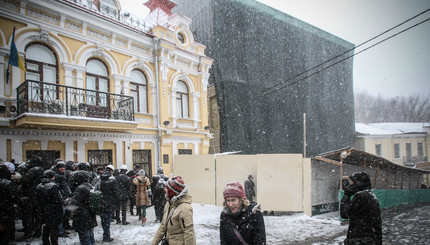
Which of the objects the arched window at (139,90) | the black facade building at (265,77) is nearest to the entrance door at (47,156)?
the arched window at (139,90)

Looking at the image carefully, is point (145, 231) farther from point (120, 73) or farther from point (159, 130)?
point (120, 73)

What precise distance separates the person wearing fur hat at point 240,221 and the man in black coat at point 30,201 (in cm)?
561

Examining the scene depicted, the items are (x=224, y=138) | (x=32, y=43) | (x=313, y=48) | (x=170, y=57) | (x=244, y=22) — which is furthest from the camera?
(x=313, y=48)

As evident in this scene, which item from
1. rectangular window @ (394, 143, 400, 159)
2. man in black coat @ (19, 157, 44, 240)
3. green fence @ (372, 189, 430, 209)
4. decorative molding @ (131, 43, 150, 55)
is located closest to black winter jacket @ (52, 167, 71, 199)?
man in black coat @ (19, 157, 44, 240)

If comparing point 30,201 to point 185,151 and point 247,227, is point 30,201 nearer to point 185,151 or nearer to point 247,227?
point 247,227

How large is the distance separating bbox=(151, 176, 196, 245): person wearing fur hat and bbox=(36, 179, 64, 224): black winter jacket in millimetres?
3011

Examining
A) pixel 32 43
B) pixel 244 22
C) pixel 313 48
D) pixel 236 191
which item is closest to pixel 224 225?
pixel 236 191

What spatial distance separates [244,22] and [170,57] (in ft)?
32.2

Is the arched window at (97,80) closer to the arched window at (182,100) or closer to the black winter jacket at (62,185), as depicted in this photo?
the arched window at (182,100)

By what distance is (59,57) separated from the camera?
33.1 feet

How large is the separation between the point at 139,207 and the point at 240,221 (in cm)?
632

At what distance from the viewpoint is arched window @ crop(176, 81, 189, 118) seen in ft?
48.3

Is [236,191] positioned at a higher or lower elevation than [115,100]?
lower

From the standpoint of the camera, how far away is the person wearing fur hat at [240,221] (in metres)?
2.56
